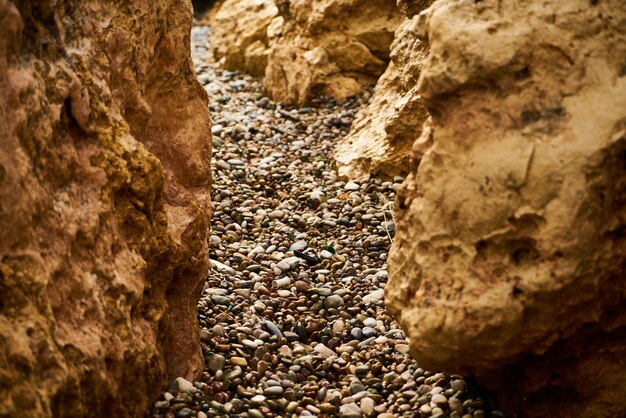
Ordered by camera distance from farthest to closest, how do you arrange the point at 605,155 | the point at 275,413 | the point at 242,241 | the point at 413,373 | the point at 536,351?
the point at 242,241 → the point at 413,373 → the point at 275,413 → the point at 536,351 → the point at 605,155

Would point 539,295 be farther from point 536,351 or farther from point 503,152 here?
point 503,152

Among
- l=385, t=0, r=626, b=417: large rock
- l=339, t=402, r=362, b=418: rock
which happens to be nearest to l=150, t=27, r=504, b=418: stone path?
l=339, t=402, r=362, b=418: rock

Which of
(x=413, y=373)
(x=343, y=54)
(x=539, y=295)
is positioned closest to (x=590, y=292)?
(x=539, y=295)

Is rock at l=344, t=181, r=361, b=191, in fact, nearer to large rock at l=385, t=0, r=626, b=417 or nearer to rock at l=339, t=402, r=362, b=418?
rock at l=339, t=402, r=362, b=418

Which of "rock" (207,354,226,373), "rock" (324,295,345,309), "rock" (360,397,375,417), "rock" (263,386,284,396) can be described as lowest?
"rock" (324,295,345,309)

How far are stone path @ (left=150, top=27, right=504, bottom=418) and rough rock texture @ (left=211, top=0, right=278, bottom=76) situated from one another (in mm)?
1558

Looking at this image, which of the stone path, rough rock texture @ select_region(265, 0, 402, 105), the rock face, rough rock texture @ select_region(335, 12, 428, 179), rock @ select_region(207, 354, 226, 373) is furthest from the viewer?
rough rock texture @ select_region(265, 0, 402, 105)

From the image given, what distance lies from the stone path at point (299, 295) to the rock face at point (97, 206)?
0.35 metres

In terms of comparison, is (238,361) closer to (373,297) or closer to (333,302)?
(333,302)

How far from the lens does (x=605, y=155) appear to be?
8.39ft

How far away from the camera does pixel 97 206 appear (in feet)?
9.51

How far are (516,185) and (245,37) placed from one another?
6637 mm

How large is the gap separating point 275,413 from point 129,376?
771mm

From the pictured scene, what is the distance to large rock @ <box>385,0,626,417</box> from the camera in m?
2.58
